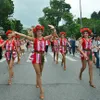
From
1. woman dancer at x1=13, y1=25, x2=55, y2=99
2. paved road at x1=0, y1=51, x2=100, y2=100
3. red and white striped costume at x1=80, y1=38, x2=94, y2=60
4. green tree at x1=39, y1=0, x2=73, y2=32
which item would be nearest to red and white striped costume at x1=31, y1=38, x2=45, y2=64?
woman dancer at x1=13, y1=25, x2=55, y2=99

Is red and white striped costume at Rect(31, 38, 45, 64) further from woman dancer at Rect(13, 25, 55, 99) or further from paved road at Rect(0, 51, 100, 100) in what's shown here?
paved road at Rect(0, 51, 100, 100)

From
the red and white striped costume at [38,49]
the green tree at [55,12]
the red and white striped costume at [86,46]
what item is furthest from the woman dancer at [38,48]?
the green tree at [55,12]

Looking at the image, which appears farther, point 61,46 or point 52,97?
point 61,46

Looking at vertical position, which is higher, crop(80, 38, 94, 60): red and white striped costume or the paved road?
crop(80, 38, 94, 60): red and white striped costume

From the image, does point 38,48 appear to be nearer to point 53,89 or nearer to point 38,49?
point 38,49

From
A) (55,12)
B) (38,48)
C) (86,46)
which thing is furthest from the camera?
(55,12)

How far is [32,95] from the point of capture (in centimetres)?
912

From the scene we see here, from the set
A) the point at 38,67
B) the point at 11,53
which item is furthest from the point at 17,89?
the point at 11,53

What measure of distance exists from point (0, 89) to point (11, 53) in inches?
86.2

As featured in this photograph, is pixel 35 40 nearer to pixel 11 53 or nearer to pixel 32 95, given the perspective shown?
pixel 32 95

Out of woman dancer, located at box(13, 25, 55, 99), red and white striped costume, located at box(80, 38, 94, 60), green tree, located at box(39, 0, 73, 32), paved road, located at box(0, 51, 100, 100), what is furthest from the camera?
green tree, located at box(39, 0, 73, 32)

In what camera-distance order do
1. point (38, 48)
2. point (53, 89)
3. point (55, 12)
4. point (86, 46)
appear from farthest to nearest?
point (55, 12)
point (86, 46)
point (53, 89)
point (38, 48)

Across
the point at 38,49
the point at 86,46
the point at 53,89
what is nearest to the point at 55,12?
the point at 86,46

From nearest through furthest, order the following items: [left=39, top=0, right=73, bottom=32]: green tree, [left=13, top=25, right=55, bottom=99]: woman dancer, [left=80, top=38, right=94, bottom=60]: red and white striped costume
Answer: [left=13, top=25, right=55, bottom=99]: woman dancer → [left=80, top=38, right=94, bottom=60]: red and white striped costume → [left=39, top=0, right=73, bottom=32]: green tree
